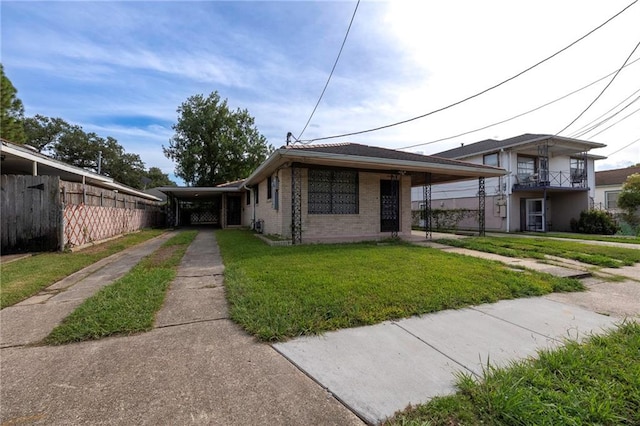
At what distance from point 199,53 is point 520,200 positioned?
58.6ft

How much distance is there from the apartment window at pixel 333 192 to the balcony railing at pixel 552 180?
11.3m

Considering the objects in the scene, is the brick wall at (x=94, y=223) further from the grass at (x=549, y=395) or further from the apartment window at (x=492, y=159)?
the apartment window at (x=492, y=159)

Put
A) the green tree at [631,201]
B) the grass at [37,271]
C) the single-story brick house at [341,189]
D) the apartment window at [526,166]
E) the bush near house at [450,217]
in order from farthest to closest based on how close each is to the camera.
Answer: the bush near house at [450,217] → the apartment window at [526,166] → the green tree at [631,201] → the single-story brick house at [341,189] → the grass at [37,271]

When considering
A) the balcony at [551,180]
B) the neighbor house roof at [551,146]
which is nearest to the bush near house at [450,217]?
the balcony at [551,180]

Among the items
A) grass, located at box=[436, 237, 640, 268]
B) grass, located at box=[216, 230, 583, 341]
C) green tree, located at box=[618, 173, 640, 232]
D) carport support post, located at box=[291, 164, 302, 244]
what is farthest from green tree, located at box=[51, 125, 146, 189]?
green tree, located at box=[618, 173, 640, 232]

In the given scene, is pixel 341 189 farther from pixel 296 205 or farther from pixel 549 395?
pixel 549 395

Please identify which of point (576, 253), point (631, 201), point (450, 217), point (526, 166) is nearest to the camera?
point (576, 253)

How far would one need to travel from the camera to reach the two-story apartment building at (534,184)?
1644 centimetres

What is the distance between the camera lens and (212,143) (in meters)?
29.7

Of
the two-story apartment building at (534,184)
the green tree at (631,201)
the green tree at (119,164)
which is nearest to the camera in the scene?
the green tree at (631,201)

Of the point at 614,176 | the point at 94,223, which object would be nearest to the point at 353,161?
the point at 94,223

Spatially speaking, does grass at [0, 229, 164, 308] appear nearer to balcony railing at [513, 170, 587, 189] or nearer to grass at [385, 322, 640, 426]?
grass at [385, 322, 640, 426]

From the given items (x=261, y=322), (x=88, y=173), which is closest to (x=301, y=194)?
(x=261, y=322)

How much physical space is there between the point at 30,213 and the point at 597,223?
23692 millimetres
